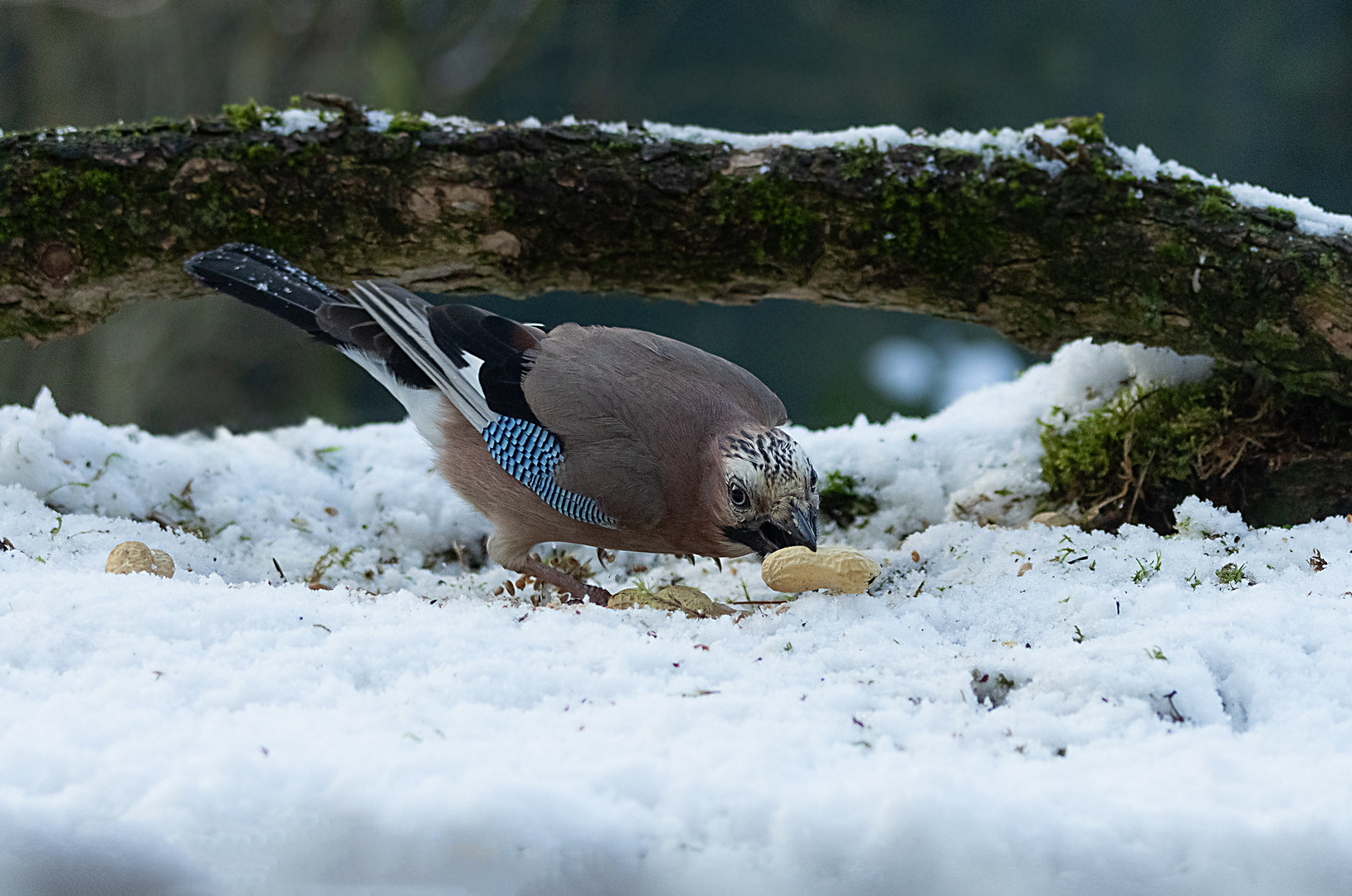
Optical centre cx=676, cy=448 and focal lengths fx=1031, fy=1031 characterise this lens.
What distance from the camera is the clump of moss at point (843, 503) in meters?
2.95

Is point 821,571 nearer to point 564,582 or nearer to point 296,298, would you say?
point 564,582

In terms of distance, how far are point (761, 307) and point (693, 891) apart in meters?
5.93

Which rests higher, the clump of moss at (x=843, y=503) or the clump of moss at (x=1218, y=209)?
the clump of moss at (x=1218, y=209)

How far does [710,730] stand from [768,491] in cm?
91

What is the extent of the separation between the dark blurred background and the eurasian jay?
374 centimetres

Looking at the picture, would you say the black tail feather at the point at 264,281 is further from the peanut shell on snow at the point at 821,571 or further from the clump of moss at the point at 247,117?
the peanut shell on snow at the point at 821,571

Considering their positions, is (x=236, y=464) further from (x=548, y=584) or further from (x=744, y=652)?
(x=744, y=652)

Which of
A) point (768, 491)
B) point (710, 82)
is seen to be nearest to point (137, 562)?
point (768, 491)

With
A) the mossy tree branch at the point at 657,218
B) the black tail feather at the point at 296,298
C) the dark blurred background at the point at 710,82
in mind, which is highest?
the dark blurred background at the point at 710,82

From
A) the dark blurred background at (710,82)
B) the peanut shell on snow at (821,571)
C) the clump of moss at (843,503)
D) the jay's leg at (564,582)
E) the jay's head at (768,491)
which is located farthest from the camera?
the dark blurred background at (710,82)

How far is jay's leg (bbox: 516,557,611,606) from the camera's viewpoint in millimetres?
2396

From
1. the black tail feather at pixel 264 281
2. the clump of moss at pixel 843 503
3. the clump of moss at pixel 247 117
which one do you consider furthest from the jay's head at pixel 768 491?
the clump of moss at pixel 247 117

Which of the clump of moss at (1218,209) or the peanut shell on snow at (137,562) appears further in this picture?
the clump of moss at (1218,209)

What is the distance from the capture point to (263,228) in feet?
8.52
